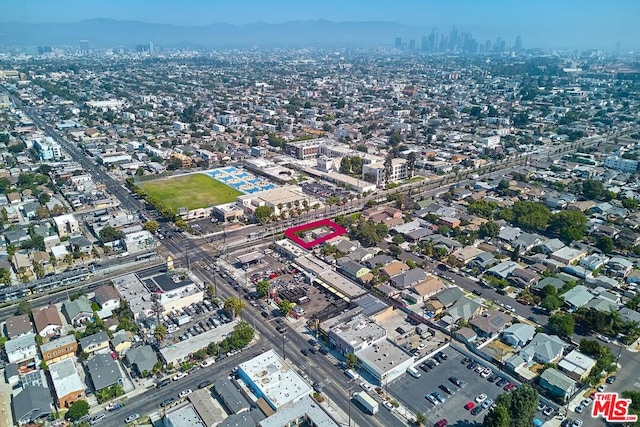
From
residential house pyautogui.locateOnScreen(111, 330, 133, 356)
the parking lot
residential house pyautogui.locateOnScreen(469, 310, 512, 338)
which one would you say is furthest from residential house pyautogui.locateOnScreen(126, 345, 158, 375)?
residential house pyautogui.locateOnScreen(469, 310, 512, 338)

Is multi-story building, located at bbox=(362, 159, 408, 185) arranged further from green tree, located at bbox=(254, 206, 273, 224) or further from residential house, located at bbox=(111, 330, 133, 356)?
residential house, located at bbox=(111, 330, 133, 356)

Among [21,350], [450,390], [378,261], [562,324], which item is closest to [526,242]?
[562,324]

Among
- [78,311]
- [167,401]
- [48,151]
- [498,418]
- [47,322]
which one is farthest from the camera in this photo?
[48,151]

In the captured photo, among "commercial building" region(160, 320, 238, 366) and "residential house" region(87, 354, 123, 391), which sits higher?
"residential house" region(87, 354, 123, 391)

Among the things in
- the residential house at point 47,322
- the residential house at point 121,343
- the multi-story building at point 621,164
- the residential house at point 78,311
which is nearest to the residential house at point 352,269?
the residential house at point 121,343

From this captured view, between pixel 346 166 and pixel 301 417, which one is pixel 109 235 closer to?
pixel 301 417

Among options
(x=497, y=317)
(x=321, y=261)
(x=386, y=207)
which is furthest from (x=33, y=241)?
(x=497, y=317)

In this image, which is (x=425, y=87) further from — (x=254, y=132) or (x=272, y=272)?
(x=272, y=272)

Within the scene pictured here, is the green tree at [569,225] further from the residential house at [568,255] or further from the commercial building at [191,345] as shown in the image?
the commercial building at [191,345]
